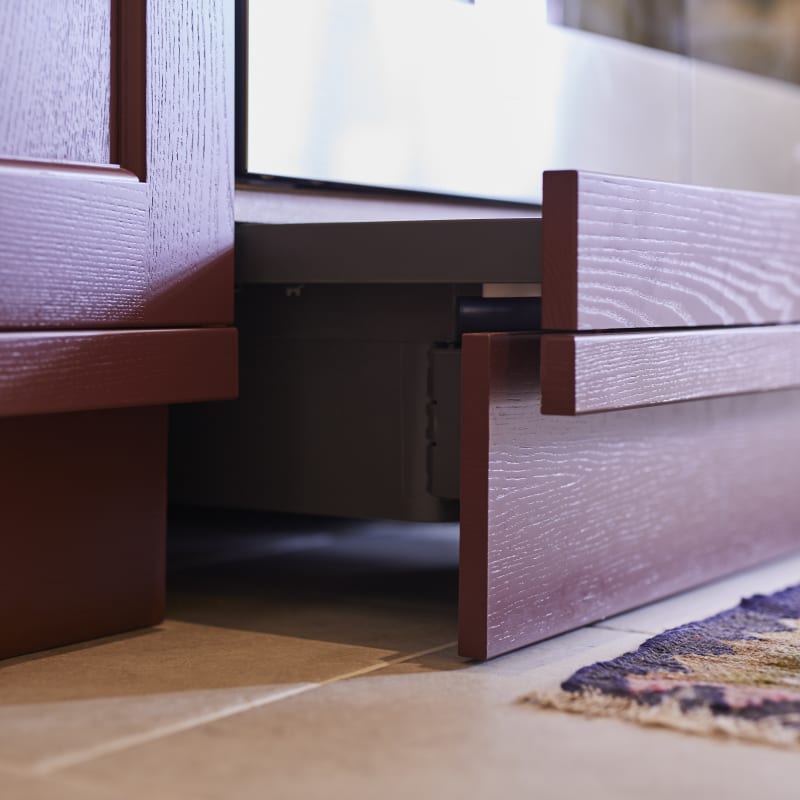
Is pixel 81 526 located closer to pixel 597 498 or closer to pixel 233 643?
pixel 233 643

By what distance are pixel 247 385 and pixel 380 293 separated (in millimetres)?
165

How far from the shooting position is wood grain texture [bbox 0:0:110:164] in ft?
3.26

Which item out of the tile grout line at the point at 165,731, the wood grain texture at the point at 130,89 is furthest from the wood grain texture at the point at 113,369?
the tile grout line at the point at 165,731

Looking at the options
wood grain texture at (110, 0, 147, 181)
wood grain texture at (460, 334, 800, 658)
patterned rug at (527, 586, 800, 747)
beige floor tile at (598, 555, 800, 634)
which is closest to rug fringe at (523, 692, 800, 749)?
patterned rug at (527, 586, 800, 747)

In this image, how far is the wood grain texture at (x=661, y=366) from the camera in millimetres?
1027

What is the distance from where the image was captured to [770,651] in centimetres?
109

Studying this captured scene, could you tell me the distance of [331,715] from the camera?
93cm

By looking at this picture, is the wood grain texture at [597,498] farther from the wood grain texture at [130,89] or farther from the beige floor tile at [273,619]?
the wood grain texture at [130,89]

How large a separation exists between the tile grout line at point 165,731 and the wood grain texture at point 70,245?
287 millimetres

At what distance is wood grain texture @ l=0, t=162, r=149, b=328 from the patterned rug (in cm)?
41

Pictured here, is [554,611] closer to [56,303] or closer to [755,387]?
[755,387]

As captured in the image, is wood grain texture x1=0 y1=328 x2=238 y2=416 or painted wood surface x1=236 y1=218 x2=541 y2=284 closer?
wood grain texture x1=0 y1=328 x2=238 y2=416

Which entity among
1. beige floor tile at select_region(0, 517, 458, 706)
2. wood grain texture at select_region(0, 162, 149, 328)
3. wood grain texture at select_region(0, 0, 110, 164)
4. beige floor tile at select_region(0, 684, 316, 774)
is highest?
wood grain texture at select_region(0, 0, 110, 164)

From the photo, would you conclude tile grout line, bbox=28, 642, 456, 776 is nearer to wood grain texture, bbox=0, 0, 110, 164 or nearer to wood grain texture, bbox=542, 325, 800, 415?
wood grain texture, bbox=542, 325, 800, 415
